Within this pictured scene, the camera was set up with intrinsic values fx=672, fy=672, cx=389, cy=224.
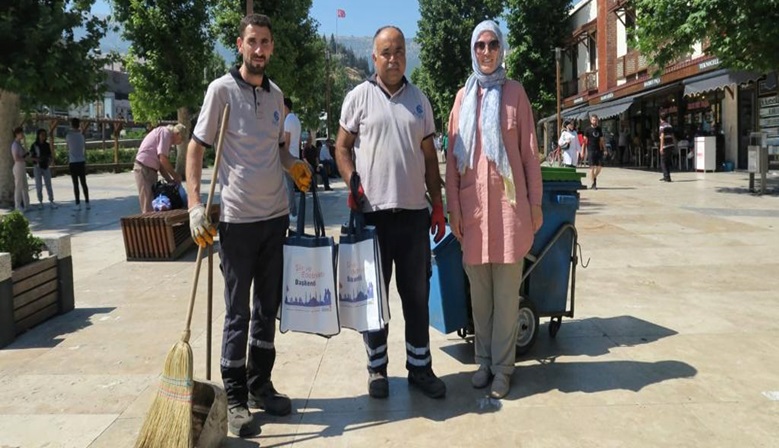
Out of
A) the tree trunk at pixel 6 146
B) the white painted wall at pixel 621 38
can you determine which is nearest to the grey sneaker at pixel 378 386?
the tree trunk at pixel 6 146

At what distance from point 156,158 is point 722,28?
1050cm

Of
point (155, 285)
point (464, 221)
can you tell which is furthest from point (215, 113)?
point (155, 285)

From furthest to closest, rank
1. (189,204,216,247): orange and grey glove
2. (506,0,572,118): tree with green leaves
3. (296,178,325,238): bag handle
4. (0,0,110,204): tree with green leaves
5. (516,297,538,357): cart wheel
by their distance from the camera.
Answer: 1. (506,0,572,118): tree with green leaves
2. (0,0,110,204): tree with green leaves
3. (516,297,538,357): cart wheel
4. (296,178,325,238): bag handle
5. (189,204,216,247): orange and grey glove

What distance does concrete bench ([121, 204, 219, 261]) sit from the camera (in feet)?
26.2

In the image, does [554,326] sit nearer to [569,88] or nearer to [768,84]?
[768,84]

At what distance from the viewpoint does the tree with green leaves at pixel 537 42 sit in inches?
1280

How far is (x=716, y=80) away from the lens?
18.4 m

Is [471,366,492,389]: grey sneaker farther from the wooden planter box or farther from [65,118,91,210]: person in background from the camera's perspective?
[65,118,91,210]: person in background

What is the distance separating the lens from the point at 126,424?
11.3ft

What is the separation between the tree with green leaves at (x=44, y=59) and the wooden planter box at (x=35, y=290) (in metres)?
8.17

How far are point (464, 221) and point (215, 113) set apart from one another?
145 centimetres

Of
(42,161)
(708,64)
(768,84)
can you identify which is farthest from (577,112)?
(42,161)

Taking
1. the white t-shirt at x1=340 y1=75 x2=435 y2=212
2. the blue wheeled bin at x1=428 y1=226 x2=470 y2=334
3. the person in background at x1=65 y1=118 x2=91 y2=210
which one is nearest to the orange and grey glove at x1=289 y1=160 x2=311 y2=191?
the white t-shirt at x1=340 y1=75 x2=435 y2=212

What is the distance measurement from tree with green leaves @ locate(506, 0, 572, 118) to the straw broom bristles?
31313 millimetres
